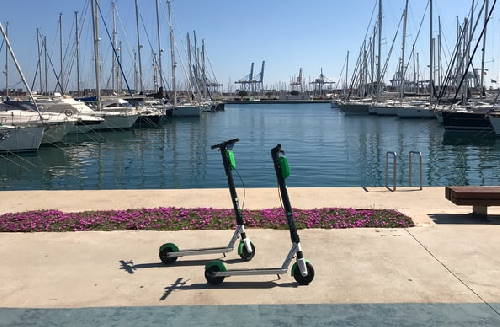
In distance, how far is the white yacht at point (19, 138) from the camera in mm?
28891

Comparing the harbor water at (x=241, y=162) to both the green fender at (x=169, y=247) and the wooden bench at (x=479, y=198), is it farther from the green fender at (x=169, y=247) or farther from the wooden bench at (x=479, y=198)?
the green fender at (x=169, y=247)

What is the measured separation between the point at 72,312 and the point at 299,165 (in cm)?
2161

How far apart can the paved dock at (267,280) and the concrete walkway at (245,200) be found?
4.38 ft

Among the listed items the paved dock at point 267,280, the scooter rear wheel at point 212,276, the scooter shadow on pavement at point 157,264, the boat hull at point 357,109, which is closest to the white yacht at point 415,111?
the boat hull at point 357,109

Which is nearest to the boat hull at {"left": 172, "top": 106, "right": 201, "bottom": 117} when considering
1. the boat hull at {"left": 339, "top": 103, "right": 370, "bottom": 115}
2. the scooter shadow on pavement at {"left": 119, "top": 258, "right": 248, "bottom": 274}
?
the boat hull at {"left": 339, "top": 103, "right": 370, "bottom": 115}

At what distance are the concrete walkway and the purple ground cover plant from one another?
1.00 m

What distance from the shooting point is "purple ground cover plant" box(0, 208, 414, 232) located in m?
8.12

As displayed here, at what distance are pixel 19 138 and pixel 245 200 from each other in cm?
2279

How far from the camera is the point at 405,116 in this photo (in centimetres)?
6775

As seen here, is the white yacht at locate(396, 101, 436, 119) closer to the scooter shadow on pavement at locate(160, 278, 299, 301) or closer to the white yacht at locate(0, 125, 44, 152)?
the white yacht at locate(0, 125, 44, 152)

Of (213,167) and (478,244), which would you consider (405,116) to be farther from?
(478,244)

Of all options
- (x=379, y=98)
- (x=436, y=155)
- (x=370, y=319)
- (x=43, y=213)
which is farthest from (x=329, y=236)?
(x=379, y=98)

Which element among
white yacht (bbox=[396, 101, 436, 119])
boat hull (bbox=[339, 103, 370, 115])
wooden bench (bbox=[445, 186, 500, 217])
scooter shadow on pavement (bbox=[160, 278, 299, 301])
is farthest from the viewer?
boat hull (bbox=[339, 103, 370, 115])

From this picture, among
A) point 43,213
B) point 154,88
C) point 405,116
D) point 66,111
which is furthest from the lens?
point 154,88
